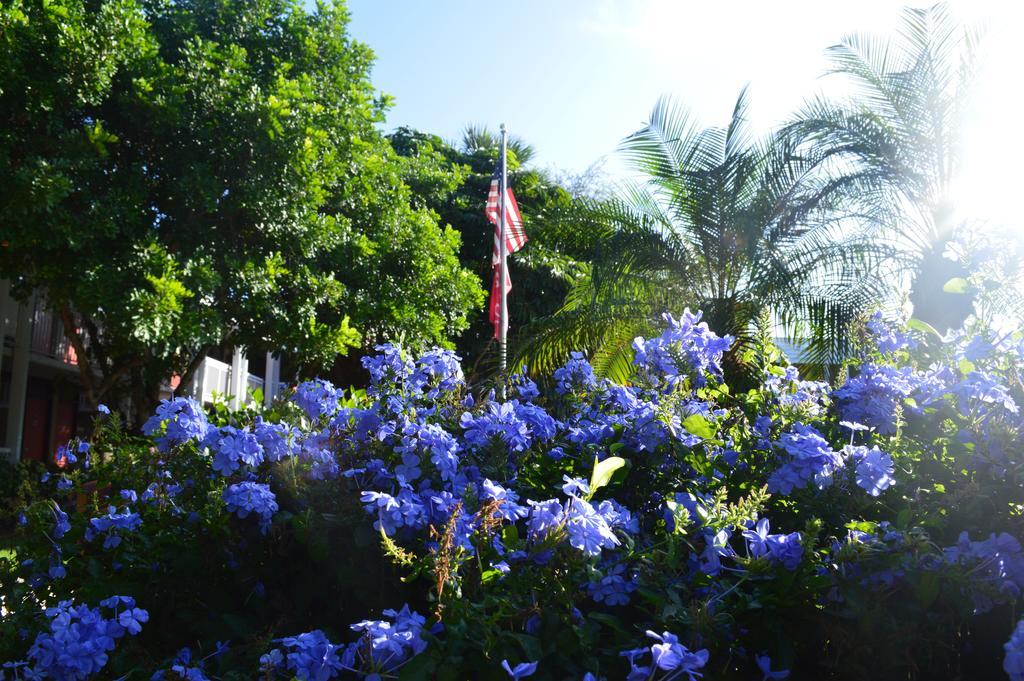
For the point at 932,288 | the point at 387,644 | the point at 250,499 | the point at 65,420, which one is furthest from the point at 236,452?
the point at 65,420

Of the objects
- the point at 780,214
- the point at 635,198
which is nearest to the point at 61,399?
the point at 635,198

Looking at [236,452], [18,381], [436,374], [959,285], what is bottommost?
[236,452]

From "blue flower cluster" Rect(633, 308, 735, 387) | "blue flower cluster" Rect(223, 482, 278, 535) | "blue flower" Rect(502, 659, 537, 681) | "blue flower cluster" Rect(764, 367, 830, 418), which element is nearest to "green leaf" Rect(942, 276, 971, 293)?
"blue flower cluster" Rect(764, 367, 830, 418)

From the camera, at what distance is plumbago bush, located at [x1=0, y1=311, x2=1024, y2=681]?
1.78 metres

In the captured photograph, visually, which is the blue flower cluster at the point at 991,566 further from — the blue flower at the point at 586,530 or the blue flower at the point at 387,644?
the blue flower at the point at 387,644

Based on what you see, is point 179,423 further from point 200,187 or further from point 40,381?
point 40,381

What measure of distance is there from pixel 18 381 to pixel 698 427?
47.1 feet

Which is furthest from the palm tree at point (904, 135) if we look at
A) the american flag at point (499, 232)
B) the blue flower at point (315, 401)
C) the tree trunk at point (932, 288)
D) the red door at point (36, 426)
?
the red door at point (36, 426)

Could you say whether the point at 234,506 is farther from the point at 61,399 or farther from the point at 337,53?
the point at 61,399

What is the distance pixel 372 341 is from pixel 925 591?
15.6m

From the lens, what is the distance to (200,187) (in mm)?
11422

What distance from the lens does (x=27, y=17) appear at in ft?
32.2

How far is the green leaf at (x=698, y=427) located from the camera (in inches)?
93.6

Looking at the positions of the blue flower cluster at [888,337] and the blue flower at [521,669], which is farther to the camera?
the blue flower cluster at [888,337]
